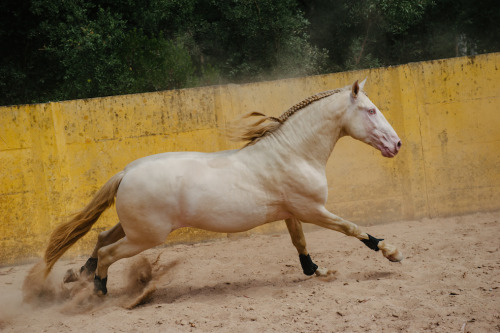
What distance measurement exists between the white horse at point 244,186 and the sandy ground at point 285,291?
1.06ft

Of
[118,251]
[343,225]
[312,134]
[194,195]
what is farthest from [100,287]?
[312,134]

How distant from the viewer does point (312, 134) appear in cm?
432

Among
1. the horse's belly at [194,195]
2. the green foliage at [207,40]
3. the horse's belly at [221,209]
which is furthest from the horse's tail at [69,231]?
the green foliage at [207,40]

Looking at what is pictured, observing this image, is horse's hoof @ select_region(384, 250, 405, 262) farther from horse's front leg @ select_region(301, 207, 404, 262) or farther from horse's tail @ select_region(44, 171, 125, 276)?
horse's tail @ select_region(44, 171, 125, 276)

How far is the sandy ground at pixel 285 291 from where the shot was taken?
11.1 feet

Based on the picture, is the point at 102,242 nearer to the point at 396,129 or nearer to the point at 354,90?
the point at 354,90

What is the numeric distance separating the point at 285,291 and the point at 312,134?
53.7 inches

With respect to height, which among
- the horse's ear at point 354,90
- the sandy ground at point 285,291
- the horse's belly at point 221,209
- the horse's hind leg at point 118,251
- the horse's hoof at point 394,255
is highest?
the horse's ear at point 354,90

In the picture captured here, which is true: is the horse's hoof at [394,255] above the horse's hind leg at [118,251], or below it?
below

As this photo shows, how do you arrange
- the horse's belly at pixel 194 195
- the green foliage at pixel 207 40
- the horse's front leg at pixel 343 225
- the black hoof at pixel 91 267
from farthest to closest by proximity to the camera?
the green foliage at pixel 207 40
the black hoof at pixel 91 267
the horse's front leg at pixel 343 225
the horse's belly at pixel 194 195

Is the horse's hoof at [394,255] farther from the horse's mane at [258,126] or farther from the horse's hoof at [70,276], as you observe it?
the horse's hoof at [70,276]

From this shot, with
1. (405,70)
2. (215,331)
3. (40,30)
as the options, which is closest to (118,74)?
(40,30)

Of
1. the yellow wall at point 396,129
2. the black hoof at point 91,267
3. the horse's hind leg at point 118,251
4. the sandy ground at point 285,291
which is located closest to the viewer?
the sandy ground at point 285,291

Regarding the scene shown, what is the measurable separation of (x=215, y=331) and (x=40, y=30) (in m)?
11.8
